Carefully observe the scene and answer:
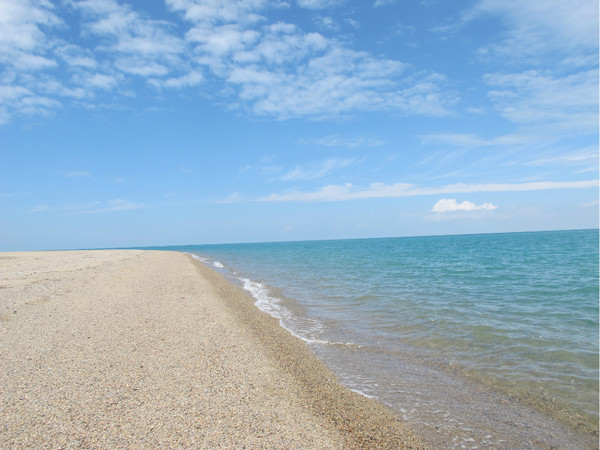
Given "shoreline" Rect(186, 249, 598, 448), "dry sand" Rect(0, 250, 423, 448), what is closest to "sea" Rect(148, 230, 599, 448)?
"shoreline" Rect(186, 249, 598, 448)

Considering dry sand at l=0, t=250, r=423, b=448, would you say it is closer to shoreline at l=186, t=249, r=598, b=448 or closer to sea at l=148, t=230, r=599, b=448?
shoreline at l=186, t=249, r=598, b=448

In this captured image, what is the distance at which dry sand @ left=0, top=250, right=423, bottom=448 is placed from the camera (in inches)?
173

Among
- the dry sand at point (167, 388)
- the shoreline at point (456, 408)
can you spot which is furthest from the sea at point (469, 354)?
the dry sand at point (167, 388)

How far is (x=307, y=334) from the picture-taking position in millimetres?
10961

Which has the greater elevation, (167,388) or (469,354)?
(167,388)

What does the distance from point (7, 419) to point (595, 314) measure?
16.9m

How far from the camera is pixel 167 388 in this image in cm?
561

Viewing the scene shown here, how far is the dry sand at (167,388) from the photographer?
4383mm

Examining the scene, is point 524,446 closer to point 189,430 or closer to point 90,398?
point 189,430

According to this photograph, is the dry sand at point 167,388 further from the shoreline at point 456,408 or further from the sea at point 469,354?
the sea at point 469,354

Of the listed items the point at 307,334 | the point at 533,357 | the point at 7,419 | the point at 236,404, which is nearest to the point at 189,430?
the point at 236,404

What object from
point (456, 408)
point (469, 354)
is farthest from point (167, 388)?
point (469, 354)

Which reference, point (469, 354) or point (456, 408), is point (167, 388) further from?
point (469, 354)

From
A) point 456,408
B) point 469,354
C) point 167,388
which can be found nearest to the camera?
point 167,388
